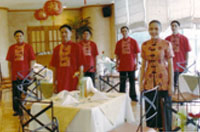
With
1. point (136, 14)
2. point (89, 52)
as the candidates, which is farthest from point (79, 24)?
point (89, 52)

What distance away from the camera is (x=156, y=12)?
7477 millimetres

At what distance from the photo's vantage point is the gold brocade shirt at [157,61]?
3.17 metres

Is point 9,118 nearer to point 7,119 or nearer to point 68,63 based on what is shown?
point 7,119

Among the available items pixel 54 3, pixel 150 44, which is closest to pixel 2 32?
pixel 54 3

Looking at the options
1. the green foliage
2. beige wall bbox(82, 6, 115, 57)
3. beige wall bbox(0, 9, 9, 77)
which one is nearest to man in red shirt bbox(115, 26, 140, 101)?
beige wall bbox(82, 6, 115, 57)

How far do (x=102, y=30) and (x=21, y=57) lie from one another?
263 inches

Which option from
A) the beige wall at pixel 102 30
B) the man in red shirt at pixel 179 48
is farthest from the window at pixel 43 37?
the man in red shirt at pixel 179 48

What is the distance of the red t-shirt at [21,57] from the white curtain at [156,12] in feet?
11.9

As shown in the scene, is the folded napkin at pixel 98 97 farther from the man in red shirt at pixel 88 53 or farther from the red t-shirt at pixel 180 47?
the man in red shirt at pixel 88 53

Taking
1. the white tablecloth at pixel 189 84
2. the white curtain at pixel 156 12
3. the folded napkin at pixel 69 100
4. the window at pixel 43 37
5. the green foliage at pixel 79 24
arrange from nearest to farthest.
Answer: the folded napkin at pixel 69 100, the white tablecloth at pixel 189 84, the white curtain at pixel 156 12, the green foliage at pixel 79 24, the window at pixel 43 37

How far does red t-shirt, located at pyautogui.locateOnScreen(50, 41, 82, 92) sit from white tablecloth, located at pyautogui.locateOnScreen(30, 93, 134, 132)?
74cm

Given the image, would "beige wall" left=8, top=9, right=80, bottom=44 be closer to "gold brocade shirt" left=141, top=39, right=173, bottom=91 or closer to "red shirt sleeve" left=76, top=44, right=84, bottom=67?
"red shirt sleeve" left=76, top=44, right=84, bottom=67

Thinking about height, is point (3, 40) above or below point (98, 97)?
above

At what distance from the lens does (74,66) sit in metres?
3.68
